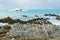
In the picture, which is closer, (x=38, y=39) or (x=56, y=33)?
(x=38, y=39)

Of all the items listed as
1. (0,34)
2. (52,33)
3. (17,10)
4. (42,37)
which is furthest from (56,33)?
(17,10)

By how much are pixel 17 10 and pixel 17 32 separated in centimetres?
6607

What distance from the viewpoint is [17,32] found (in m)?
16.2

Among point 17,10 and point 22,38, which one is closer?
point 22,38

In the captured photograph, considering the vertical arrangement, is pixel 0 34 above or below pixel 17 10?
above

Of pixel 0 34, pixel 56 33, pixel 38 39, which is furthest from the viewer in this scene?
pixel 0 34

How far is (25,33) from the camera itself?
51.9 feet

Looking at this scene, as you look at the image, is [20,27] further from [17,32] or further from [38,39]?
[38,39]

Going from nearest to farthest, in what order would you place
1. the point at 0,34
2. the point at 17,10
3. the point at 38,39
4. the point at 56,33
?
the point at 38,39, the point at 56,33, the point at 0,34, the point at 17,10

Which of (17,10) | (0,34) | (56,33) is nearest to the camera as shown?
(56,33)

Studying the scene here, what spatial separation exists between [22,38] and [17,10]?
66890mm

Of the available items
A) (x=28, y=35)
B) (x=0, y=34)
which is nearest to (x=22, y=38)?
(x=28, y=35)

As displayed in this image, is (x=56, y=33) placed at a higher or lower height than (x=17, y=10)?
higher

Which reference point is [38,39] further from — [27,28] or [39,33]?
[27,28]
